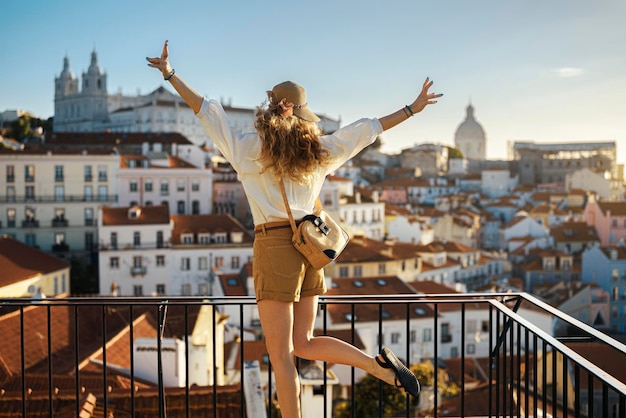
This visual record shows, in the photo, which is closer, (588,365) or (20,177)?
(588,365)

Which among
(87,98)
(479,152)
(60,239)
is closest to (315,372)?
(60,239)

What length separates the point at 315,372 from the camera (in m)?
12.2

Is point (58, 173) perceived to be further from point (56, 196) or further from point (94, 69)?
point (94, 69)

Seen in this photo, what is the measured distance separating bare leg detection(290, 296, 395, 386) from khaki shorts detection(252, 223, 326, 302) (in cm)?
18

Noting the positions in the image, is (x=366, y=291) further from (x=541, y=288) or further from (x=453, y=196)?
(x=453, y=196)

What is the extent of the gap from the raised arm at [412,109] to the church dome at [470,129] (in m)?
143

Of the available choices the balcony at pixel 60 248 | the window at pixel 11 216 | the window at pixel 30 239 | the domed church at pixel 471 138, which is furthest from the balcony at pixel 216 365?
the domed church at pixel 471 138

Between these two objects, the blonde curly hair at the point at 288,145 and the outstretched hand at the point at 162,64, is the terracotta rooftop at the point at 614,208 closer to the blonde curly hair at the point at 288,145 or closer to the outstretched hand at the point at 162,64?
the blonde curly hair at the point at 288,145

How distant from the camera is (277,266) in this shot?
348cm

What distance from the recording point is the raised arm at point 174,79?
3.42m

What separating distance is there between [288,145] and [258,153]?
0.15 metres

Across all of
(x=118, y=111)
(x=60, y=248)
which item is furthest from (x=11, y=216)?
(x=118, y=111)

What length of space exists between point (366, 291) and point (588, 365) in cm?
3015

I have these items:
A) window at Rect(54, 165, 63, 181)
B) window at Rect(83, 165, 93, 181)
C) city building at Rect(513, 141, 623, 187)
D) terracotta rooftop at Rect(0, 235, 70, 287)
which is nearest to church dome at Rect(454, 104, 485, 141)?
city building at Rect(513, 141, 623, 187)
